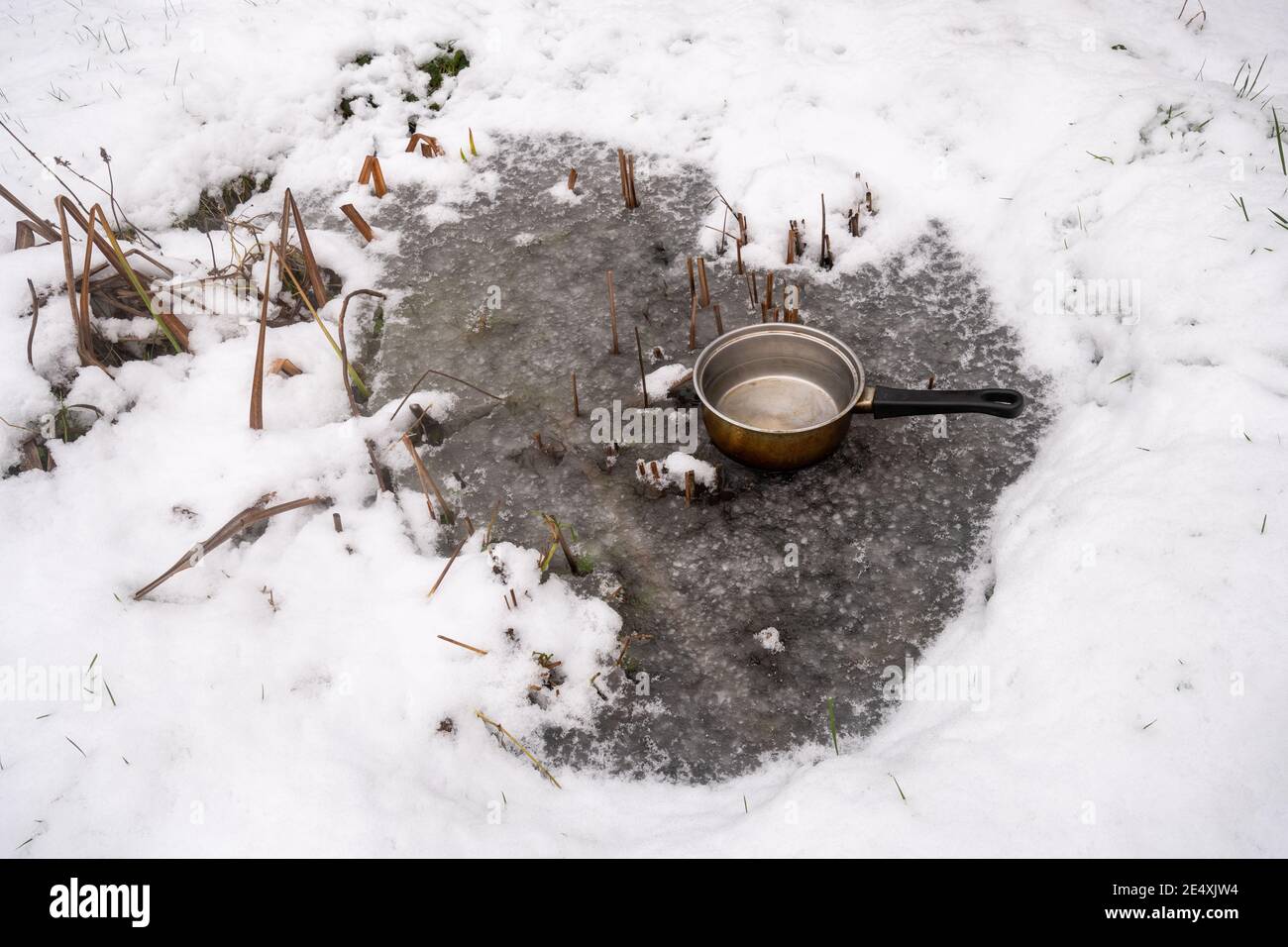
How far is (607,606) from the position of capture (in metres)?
2.68

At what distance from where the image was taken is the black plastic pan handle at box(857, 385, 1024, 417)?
9.00 ft

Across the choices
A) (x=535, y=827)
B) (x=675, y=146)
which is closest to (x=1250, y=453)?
(x=535, y=827)

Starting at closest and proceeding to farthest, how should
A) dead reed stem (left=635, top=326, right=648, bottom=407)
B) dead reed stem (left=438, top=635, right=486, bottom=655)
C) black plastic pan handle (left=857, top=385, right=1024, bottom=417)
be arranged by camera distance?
dead reed stem (left=438, top=635, right=486, bottom=655) → black plastic pan handle (left=857, top=385, right=1024, bottom=417) → dead reed stem (left=635, top=326, right=648, bottom=407)

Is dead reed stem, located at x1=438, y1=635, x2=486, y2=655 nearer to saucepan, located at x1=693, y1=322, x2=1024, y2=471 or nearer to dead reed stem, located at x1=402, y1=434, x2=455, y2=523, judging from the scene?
dead reed stem, located at x1=402, y1=434, x2=455, y2=523

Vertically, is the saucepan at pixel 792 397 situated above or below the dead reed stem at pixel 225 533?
above

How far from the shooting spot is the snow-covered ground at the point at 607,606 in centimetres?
211

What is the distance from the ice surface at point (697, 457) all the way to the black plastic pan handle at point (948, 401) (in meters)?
0.29

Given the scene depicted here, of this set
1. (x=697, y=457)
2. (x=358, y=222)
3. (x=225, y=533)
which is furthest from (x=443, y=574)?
(x=358, y=222)

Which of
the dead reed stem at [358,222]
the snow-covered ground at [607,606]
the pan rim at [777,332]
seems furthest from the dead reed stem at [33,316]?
the pan rim at [777,332]

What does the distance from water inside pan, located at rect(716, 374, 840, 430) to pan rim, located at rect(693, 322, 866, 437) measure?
93 mm

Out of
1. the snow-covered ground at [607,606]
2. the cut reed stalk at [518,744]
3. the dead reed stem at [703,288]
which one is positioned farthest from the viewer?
the dead reed stem at [703,288]

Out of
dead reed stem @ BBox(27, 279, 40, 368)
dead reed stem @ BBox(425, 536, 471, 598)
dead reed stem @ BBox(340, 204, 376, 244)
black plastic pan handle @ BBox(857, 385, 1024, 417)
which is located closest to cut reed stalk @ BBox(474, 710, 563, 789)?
dead reed stem @ BBox(425, 536, 471, 598)

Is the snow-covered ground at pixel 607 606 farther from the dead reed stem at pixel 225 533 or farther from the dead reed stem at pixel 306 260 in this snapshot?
the dead reed stem at pixel 306 260
